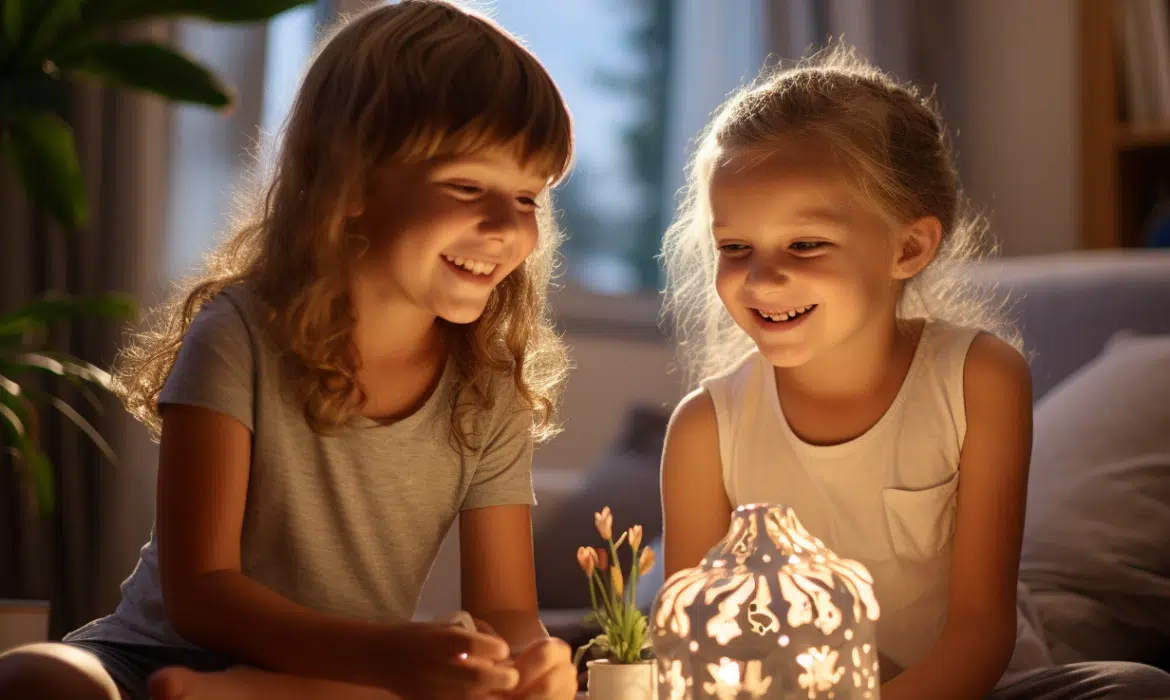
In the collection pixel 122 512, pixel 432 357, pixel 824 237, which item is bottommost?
pixel 122 512

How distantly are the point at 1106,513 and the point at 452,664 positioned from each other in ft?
3.54

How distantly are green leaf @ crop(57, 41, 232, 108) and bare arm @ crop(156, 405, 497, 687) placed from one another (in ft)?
1.01

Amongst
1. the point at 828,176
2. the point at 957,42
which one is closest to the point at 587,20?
the point at 957,42

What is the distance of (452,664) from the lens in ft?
3.17

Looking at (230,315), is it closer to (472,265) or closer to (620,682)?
(472,265)

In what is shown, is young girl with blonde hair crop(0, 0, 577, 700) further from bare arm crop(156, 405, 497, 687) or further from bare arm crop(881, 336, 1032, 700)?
bare arm crop(881, 336, 1032, 700)

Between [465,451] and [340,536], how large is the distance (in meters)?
0.15

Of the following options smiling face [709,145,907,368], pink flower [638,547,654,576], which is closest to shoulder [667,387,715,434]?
smiling face [709,145,907,368]

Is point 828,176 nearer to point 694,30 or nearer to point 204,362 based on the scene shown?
point 204,362

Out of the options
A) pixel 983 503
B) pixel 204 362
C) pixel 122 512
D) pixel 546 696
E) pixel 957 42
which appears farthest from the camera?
pixel 957 42

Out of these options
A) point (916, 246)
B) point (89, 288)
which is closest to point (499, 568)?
point (916, 246)

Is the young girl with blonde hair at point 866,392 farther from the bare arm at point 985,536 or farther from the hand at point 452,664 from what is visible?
the hand at point 452,664

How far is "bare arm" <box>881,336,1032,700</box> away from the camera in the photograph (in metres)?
1.23

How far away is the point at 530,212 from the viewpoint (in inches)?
50.1
